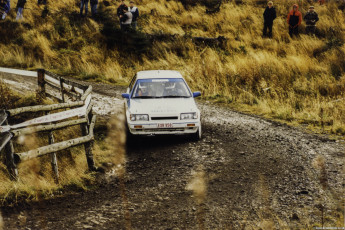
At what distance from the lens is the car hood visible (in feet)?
25.8

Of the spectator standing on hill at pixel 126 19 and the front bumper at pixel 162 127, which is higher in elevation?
the spectator standing on hill at pixel 126 19

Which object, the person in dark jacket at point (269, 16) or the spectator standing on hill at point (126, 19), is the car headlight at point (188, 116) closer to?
the spectator standing on hill at point (126, 19)

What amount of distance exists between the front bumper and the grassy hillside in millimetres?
3611

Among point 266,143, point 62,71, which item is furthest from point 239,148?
point 62,71

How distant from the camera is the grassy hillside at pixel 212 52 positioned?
11.7 meters

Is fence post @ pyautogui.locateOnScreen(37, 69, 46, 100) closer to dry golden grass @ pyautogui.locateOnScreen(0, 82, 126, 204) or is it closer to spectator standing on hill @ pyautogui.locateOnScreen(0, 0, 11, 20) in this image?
dry golden grass @ pyautogui.locateOnScreen(0, 82, 126, 204)

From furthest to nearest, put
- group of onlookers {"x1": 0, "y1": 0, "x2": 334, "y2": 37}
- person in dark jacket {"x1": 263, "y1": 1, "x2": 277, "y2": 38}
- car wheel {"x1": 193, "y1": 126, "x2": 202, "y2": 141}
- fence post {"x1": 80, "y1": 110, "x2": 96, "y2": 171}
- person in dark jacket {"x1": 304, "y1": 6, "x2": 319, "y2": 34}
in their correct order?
person in dark jacket {"x1": 263, "y1": 1, "x2": 277, "y2": 38}, person in dark jacket {"x1": 304, "y1": 6, "x2": 319, "y2": 34}, group of onlookers {"x1": 0, "y1": 0, "x2": 334, "y2": 37}, car wheel {"x1": 193, "y1": 126, "x2": 202, "y2": 141}, fence post {"x1": 80, "y1": 110, "x2": 96, "y2": 171}

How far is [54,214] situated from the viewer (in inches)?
207

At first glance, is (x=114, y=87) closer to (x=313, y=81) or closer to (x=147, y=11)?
(x=313, y=81)

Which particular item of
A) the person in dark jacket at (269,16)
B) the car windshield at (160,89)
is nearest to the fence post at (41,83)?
the car windshield at (160,89)

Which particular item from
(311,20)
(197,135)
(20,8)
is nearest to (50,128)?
(197,135)

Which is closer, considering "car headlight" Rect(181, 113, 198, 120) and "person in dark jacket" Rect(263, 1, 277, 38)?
"car headlight" Rect(181, 113, 198, 120)

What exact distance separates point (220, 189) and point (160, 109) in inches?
99.4

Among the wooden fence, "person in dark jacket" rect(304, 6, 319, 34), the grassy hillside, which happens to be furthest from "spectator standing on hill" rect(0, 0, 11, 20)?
"person in dark jacket" rect(304, 6, 319, 34)
